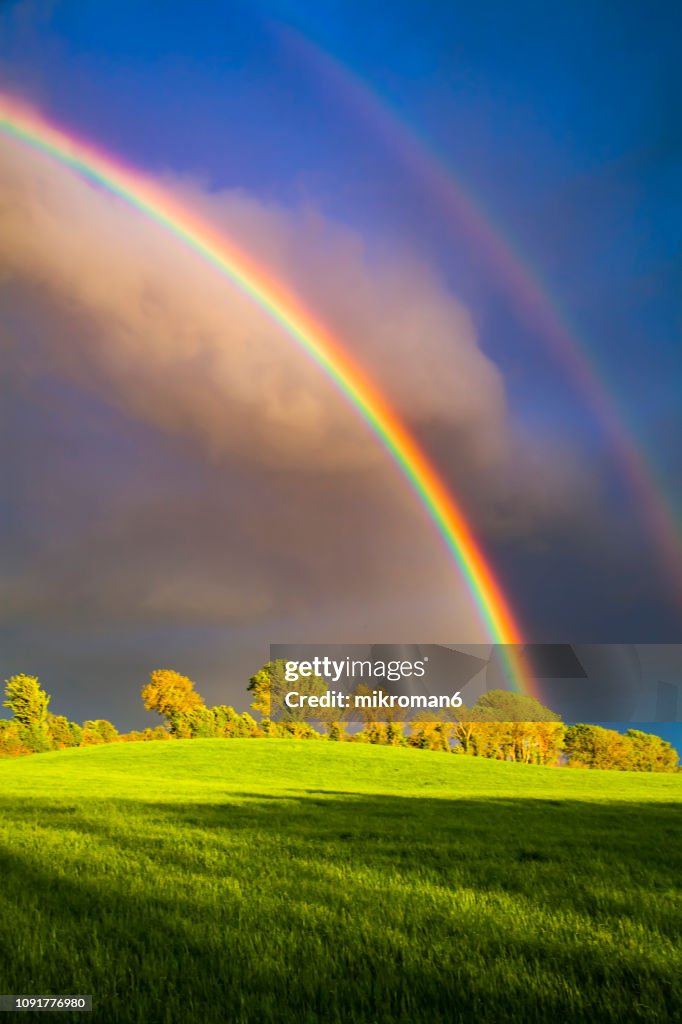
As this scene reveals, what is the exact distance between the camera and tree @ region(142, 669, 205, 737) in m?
115

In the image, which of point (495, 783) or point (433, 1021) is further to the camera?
point (495, 783)

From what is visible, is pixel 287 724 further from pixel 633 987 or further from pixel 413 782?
pixel 633 987

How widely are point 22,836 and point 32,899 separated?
5.93m

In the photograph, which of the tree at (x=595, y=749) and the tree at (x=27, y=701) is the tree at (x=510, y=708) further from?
the tree at (x=27, y=701)

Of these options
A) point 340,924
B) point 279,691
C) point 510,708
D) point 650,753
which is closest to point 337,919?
point 340,924

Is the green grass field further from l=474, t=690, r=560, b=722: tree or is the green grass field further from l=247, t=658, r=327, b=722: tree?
l=474, t=690, r=560, b=722: tree

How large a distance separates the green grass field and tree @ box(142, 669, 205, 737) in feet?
337

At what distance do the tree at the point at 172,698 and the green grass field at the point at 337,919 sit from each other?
10278 cm

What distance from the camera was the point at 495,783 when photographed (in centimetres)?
4347

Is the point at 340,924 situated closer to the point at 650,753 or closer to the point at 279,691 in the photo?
the point at 279,691

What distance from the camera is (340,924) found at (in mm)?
7387

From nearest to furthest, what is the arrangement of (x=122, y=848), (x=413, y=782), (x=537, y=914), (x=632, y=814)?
(x=537, y=914) → (x=122, y=848) → (x=632, y=814) → (x=413, y=782)

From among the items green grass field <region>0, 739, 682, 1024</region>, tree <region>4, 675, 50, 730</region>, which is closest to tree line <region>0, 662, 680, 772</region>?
tree <region>4, 675, 50, 730</region>

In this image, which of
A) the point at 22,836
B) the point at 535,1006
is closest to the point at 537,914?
the point at 535,1006
